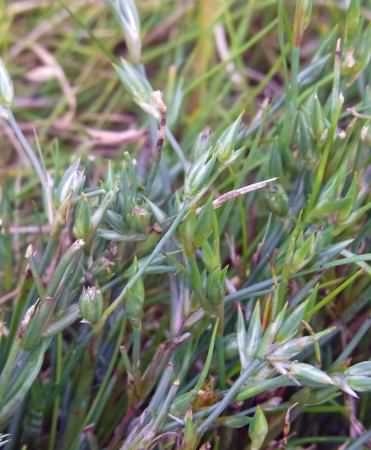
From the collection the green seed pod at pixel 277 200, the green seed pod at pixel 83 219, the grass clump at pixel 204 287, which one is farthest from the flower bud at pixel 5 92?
the green seed pod at pixel 277 200

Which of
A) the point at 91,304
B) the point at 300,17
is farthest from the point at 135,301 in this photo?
the point at 300,17

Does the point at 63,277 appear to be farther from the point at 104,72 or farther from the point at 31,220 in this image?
the point at 104,72

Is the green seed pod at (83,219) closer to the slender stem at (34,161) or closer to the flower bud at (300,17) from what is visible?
the slender stem at (34,161)

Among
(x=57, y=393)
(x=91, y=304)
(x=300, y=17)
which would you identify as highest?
(x=300, y=17)

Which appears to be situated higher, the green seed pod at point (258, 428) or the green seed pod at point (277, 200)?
the green seed pod at point (277, 200)

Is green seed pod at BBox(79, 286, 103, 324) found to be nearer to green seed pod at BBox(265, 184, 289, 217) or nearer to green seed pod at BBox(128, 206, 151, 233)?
green seed pod at BBox(128, 206, 151, 233)

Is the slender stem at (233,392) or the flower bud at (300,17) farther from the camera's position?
the flower bud at (300,17)

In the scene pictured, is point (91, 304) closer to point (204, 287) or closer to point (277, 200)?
point (204, 287)

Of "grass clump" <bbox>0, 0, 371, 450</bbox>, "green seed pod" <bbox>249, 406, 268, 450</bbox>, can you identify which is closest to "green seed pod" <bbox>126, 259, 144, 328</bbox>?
"grass clump" <bbox>0, 0, 371, 450</bbox>
